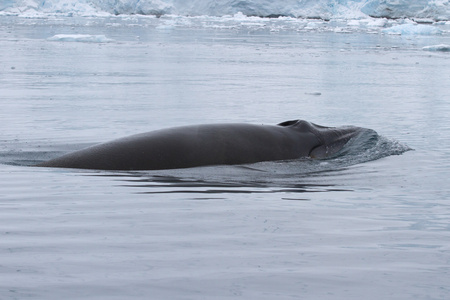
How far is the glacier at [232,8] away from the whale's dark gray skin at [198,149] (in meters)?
73.5

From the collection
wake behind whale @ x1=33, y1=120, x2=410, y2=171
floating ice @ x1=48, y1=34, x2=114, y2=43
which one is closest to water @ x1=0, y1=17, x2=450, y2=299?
wake behind whale @ x1=33, y1=120, x2=410, y2=171

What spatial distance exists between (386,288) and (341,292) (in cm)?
24

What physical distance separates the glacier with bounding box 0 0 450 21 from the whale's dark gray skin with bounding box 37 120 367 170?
73456mm

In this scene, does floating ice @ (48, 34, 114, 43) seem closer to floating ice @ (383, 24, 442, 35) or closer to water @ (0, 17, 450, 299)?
water @ (0, 17, 450, 299)

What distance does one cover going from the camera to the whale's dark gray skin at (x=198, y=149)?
7.01 m

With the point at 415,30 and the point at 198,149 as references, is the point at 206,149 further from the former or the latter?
the point at 415,30

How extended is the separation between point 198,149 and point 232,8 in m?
84.1

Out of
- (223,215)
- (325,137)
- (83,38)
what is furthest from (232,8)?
(223,215)

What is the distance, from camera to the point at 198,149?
7.21m

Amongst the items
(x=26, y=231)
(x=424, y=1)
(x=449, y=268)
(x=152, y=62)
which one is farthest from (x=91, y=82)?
(x=424, y=1)

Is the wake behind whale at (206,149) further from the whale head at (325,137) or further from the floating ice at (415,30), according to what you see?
the floating ice at (415,30)

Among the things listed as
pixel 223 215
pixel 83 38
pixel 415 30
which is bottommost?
pixel 223 215

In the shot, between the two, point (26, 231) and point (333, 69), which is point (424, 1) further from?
point (26, 231)

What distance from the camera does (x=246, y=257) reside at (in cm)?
382
